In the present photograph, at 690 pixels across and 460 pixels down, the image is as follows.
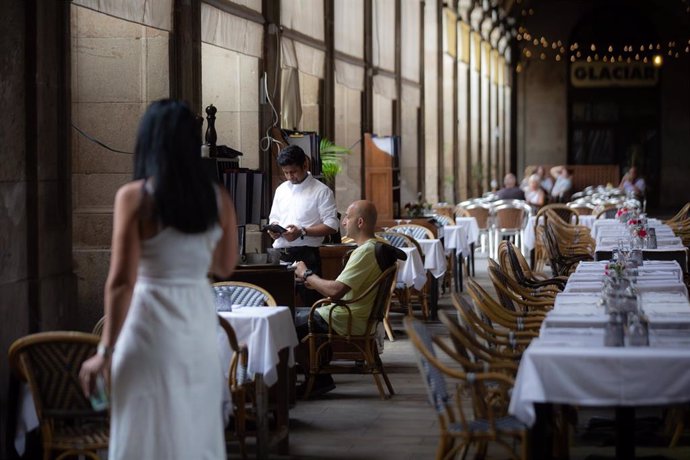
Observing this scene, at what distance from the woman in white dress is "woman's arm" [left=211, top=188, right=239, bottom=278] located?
12 cm

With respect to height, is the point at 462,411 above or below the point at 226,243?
below

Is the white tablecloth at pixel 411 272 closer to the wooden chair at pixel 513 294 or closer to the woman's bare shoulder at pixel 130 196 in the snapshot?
the wooden chair at pixel 513 294

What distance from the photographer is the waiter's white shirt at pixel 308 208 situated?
822 cm

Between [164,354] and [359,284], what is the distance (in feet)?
11.3

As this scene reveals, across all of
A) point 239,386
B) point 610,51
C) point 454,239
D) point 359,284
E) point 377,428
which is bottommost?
point 377,428

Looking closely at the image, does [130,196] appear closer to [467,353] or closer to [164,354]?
[164,354]

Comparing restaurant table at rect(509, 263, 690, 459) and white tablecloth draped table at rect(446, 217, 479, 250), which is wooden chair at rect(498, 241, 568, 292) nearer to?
restaurant table at rect(509, 263, 690, 459)

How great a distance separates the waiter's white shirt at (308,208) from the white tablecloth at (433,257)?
2.87 meters

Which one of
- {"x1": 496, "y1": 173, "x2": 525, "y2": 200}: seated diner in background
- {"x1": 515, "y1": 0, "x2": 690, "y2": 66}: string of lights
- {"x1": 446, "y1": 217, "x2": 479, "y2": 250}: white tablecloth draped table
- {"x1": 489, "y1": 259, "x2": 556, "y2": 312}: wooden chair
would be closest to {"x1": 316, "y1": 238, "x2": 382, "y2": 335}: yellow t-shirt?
{"x1": 489, "y1": 259, "x2": 556, "y2": 312}: wooden chair

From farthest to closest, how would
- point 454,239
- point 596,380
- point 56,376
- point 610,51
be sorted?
point 610,51 < point 454,239 < point 56,376 < point 596,380

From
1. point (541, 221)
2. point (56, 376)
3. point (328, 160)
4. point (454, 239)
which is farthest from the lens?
point (541, 221)

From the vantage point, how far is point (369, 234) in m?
7.15

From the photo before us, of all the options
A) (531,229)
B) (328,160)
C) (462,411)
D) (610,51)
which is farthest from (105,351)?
(610,51)

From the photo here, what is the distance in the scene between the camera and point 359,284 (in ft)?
23.3
